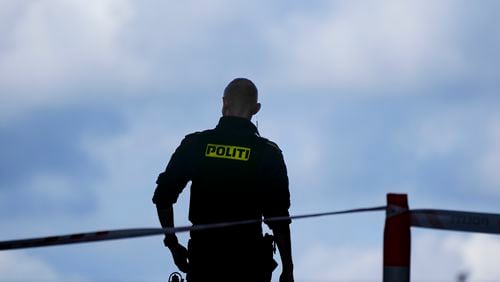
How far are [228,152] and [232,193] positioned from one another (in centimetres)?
30

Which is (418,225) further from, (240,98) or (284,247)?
(240,98)

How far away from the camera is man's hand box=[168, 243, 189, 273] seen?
796cm

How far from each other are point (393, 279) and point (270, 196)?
233 centimetres

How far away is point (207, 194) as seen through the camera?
7758 mm

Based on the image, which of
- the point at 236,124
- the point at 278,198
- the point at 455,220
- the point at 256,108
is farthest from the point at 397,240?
the point at 256,108

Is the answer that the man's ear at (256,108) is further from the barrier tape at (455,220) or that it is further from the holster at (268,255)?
the barrier tape at (455,220)

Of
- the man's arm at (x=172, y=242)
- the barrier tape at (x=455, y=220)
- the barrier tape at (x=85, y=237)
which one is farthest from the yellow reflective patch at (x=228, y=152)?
the barrier tape at (x=455, y=220)

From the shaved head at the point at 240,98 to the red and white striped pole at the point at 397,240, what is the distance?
2.41 meters

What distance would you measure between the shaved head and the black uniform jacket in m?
0.08

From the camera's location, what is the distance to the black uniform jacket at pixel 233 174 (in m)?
7.72

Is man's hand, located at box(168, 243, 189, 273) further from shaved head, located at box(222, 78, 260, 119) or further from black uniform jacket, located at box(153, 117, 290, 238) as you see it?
shaved head, located at box(222, 78, 260, 119)

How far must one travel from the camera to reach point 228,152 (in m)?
7.79

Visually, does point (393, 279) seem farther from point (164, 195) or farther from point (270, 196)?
point (164, 195)

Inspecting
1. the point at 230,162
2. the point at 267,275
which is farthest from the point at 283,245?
the point at 230,162
